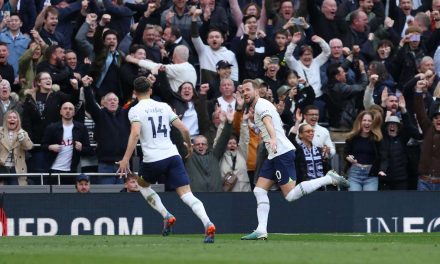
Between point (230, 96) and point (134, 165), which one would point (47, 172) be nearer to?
point (134, 165)

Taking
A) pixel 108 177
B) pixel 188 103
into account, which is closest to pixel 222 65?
pixel 188 103

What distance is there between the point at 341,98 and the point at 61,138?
5.60m

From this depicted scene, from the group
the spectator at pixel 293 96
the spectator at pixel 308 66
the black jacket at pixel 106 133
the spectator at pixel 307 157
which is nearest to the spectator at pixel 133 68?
the black jacket at pixel 106 133

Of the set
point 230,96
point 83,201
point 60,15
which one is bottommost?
point 83,201

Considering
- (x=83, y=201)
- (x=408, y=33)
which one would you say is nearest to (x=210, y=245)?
(x=83, y=201)

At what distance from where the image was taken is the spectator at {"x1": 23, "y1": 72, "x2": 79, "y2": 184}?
74.3 feet

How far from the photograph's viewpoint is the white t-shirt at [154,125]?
1766 centimetres

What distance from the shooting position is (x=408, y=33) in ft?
83.5

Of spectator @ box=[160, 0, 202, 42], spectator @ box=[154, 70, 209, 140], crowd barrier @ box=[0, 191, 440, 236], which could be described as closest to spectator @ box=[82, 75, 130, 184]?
crowd barrier @ box=[0, 191, 440, 236]

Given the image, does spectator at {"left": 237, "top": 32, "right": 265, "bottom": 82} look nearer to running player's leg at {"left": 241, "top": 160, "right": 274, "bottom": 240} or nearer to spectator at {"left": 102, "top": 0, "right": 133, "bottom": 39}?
spectator at {"left": 102, "top": 0, "right": 133, "bottom": 39}

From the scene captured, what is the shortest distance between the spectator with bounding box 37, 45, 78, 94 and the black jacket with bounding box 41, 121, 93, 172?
2.76 feet

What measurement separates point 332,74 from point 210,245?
876 centimetres

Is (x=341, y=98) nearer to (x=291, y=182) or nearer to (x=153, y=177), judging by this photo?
(x=291, y=182)

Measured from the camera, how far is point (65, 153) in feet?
74.3
